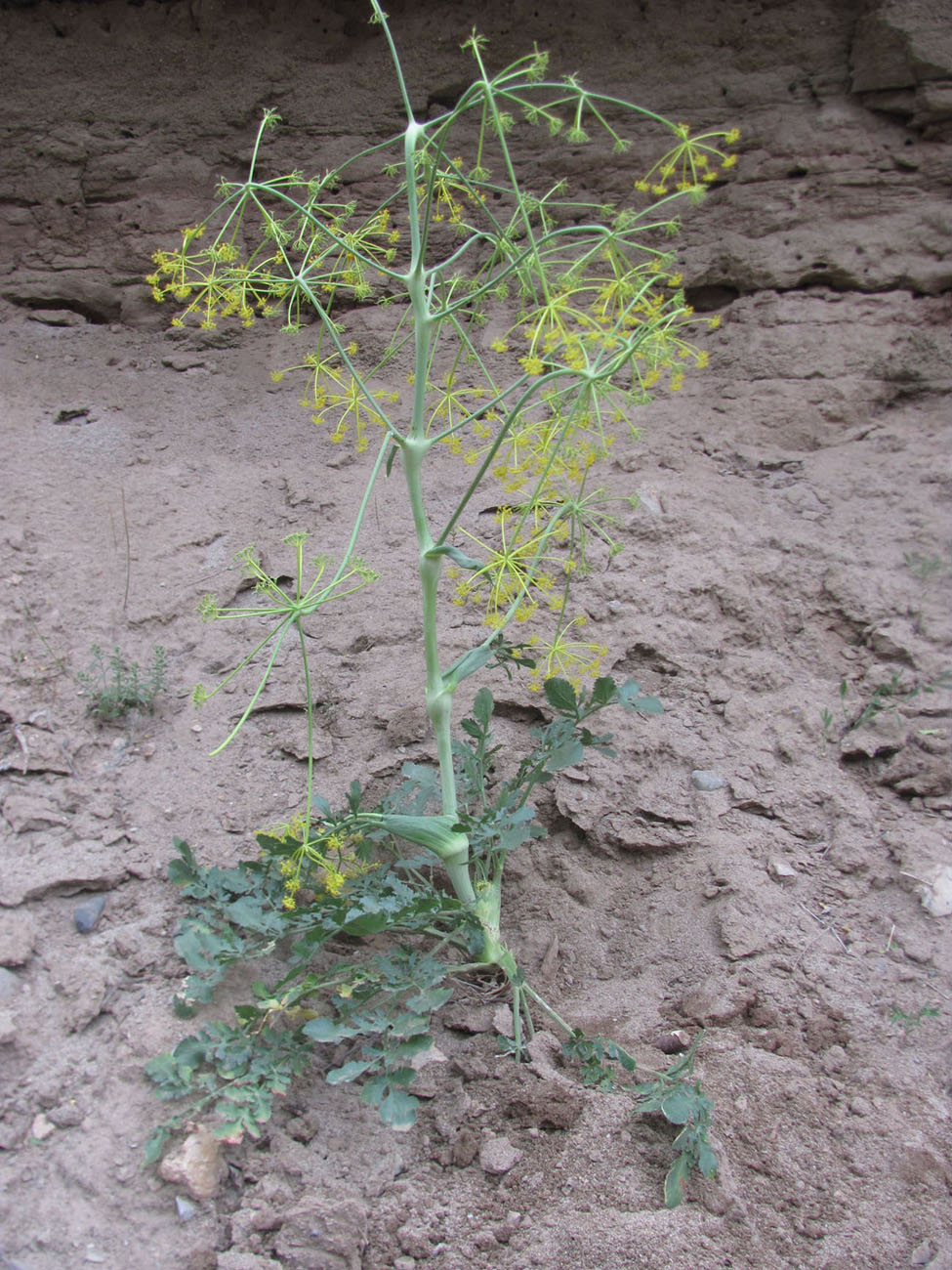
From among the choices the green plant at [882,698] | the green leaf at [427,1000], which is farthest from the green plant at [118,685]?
the green plant at [882,698]

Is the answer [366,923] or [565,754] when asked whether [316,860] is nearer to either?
[366,923]

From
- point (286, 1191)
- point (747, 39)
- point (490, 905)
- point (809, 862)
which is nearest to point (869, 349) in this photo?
point (747, 39)

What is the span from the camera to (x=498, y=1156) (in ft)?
5.19

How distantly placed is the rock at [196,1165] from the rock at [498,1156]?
1.43ft

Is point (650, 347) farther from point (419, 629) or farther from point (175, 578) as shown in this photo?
point (175, 578)

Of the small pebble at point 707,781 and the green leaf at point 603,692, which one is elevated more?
the green leaf at point 603,692

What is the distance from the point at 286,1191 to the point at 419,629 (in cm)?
142

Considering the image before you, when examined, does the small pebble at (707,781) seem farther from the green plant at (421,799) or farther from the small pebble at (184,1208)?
the small pebble at (184,1208)

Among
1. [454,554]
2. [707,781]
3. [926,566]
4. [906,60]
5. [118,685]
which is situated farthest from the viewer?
[906,60]

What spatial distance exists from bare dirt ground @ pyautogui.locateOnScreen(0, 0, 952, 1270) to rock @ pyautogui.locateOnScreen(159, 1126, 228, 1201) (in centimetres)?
2

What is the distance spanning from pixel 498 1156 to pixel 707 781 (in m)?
0.98

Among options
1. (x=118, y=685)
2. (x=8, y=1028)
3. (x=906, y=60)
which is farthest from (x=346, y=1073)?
(x=906, y=60)

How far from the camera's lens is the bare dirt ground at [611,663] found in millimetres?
1535

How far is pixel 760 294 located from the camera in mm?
3238
